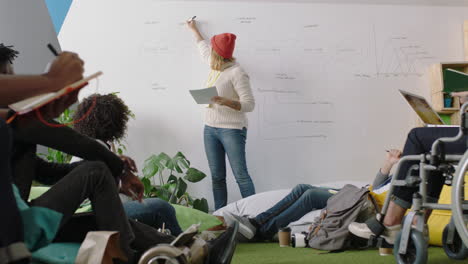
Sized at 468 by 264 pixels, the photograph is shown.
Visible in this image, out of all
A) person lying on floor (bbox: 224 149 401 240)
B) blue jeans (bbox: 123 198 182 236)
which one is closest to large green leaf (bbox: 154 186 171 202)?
person lying on floor (bbox: 224 149 401 240)

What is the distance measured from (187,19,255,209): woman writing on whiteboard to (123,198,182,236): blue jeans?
159cm

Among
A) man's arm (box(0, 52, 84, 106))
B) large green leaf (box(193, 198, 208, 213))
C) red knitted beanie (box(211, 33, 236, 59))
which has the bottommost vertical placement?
large green leaf (box(193, 198, 208, 213))

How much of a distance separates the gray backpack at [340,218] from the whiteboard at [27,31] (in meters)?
2.59

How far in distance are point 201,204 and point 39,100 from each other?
2964mm

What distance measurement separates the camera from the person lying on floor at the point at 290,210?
311 cm

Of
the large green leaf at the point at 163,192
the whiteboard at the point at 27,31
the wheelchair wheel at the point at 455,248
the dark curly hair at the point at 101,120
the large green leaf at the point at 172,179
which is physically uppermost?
the whiteboard at the point at 27,31

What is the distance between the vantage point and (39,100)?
1.15 m

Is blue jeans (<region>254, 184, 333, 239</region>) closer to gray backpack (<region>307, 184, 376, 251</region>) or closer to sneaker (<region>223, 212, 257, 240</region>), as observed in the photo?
sneaker (<region>223, 212, 257, 240</region>)

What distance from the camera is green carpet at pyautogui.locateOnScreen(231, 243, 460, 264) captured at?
2.25 metres

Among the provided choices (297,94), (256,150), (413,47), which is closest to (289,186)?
(256,150)

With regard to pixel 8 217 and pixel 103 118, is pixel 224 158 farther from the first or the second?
pixel 8 217

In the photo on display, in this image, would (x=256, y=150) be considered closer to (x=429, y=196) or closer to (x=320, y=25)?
(x=320, y=25)

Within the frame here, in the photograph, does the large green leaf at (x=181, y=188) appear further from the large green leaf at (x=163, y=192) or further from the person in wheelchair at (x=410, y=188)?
the person in wheelchair at (x=410, y=188)

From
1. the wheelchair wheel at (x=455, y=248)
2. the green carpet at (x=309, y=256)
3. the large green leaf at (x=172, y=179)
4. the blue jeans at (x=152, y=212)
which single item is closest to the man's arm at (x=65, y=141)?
the blue jeans at (x=152, y=212)
